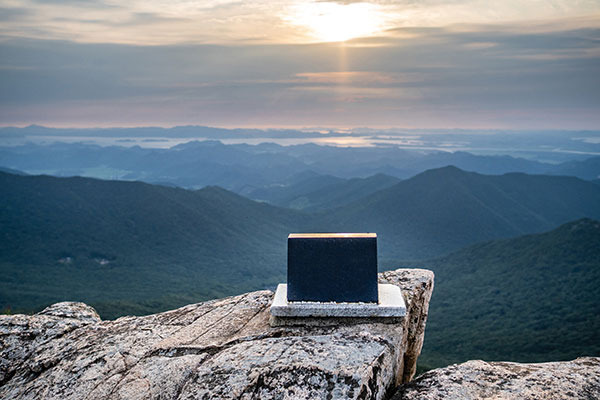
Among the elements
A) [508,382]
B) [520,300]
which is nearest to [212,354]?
[508,382]

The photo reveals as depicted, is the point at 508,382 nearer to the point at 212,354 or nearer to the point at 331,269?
the point at 331,269

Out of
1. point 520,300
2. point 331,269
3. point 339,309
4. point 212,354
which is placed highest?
point 331,269

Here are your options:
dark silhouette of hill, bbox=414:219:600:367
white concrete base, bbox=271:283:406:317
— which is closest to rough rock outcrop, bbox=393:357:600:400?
white concrete base, bbox=271:283:406:317

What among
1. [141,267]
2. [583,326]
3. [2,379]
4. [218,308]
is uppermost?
A: [218,308]

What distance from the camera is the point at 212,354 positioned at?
14.9 m

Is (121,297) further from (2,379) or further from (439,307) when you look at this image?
(2,379)

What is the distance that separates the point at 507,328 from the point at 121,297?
10080 centimetres

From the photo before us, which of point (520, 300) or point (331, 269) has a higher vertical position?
point (331, 269)

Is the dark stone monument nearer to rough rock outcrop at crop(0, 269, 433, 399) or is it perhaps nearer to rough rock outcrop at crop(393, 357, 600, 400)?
rough rock outcrop at crop(0, 269, 433, 399)

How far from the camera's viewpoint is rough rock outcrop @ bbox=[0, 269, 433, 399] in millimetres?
12797

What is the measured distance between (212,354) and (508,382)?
8394mm

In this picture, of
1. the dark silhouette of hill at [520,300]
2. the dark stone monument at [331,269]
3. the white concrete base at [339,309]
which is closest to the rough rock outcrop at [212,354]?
the white concrete base at [339,309]

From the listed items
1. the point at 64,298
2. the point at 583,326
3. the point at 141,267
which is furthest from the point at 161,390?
the point at 141,267

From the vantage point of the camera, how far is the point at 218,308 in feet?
63.3
